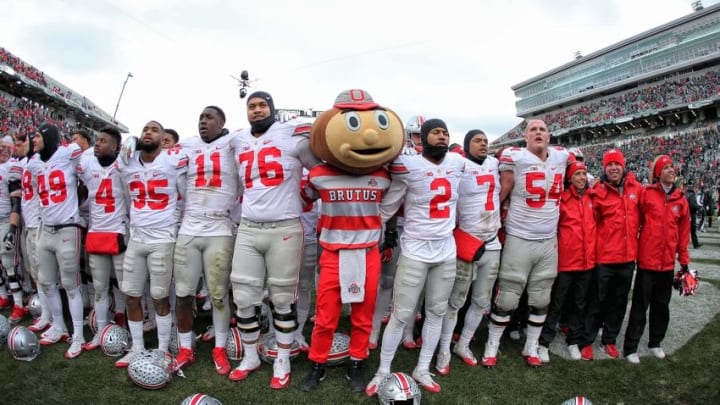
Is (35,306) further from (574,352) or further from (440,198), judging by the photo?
(574,352)

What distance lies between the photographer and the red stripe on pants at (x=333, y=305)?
151 inches

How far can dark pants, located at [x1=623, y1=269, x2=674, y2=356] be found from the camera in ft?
15.6

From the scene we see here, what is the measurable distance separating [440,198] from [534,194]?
4.09 ft

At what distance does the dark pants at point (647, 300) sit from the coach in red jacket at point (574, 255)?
52cm

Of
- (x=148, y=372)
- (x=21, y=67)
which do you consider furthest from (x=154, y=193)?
(x=21, y=67)

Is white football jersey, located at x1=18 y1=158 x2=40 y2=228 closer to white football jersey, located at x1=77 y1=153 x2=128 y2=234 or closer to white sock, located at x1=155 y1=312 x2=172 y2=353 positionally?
white football jersey, located at x1=77 y1=153 x2=128 y2=234

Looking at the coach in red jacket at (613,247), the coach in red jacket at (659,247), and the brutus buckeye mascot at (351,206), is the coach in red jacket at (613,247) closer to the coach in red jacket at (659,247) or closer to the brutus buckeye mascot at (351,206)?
the coach in red jacket at (659,247)

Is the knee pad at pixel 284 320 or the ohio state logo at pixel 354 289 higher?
the ohio state logo at pixel 354 289

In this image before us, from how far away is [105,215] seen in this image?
4656 millimetres

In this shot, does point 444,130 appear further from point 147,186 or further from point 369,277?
point 147,186

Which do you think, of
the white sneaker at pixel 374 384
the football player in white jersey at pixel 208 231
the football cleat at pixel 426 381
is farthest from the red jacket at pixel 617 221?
the football player in white jersey at pixel 208 231

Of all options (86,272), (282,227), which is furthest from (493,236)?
(86,272)

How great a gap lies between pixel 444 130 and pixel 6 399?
15.3 ft

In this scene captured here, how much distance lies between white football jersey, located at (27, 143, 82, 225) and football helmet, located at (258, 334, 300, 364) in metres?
2.57
